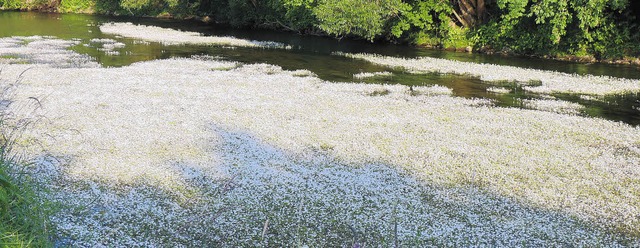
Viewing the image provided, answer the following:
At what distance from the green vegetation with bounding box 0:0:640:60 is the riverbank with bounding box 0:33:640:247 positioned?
582 inches

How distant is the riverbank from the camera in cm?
884

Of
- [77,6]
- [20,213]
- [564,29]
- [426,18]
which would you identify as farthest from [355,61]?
[77,6]

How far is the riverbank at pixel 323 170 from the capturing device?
8836mm

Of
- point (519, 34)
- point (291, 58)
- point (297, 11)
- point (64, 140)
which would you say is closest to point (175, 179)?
point (64, 140)

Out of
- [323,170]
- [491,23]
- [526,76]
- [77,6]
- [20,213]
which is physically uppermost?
[77,6]

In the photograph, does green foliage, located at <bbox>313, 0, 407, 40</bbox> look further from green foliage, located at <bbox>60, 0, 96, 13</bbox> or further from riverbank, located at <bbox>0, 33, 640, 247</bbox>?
green foliage, located at <bbox>60, 0, 96, 13</bbox>

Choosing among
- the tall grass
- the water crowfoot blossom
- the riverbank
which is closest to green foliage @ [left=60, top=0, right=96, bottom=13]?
the water crowfoot blossom

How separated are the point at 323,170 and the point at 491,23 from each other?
30611mm

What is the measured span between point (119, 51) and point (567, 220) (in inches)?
1123

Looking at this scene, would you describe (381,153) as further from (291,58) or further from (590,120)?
(291,58)

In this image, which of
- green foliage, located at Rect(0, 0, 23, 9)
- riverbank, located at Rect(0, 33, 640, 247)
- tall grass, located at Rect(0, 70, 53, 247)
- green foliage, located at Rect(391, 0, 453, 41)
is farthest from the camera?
green foliage, located at Rect(0, 0, 23, 9)

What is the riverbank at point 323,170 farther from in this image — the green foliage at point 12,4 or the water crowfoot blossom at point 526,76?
the green foliage at point 12,4

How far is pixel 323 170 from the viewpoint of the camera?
11766 millimetres

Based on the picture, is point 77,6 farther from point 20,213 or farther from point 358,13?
point 20,213
